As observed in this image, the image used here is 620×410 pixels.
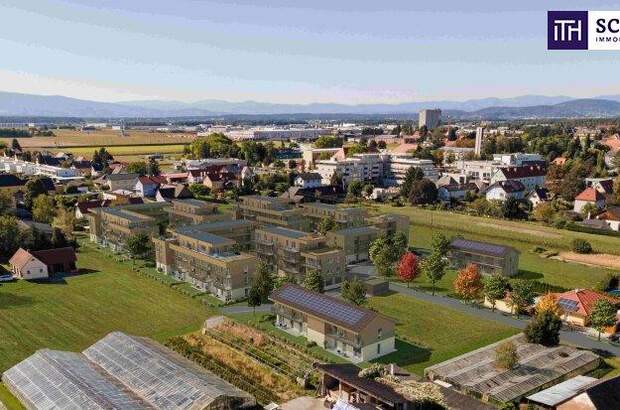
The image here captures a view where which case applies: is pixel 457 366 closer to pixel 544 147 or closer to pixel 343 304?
pixel 343 304

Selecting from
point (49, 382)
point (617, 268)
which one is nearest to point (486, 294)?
point (617, 268)

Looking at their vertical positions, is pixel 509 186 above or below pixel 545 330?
above

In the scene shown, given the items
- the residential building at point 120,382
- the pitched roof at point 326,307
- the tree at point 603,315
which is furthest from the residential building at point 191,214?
the tree at point 603,315

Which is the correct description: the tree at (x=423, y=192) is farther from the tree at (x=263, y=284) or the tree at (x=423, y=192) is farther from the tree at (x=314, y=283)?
the tree at (x=263, y=284)

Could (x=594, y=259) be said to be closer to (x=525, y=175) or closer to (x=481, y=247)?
(x=481, y=247)

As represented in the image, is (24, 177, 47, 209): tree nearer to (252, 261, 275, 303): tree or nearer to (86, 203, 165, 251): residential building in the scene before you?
(86, 203, 165, 251): residential building

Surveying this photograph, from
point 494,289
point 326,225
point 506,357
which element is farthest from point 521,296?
point 326,225
